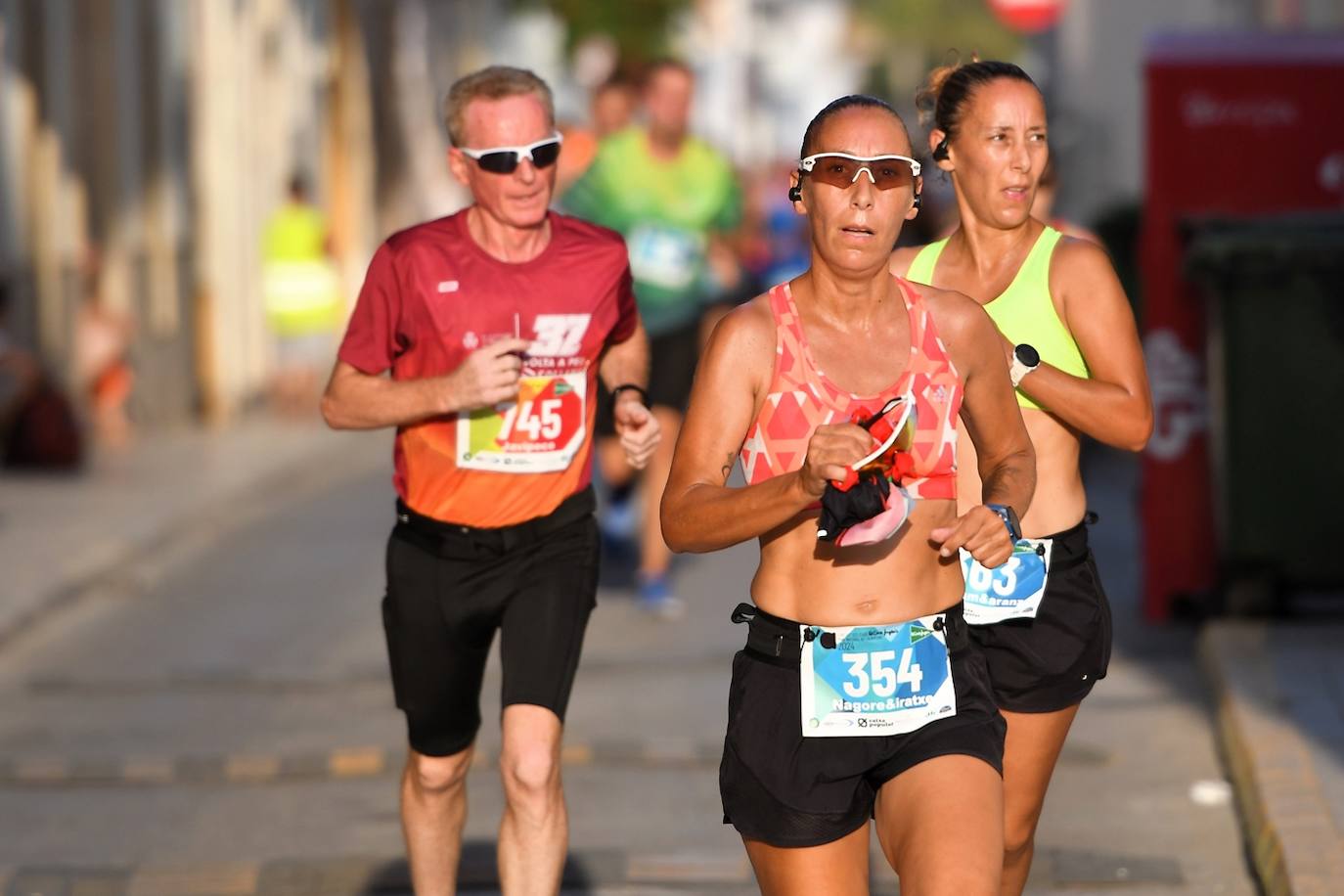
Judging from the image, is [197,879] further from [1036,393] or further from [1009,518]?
[1009,518]

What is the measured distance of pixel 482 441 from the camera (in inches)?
240

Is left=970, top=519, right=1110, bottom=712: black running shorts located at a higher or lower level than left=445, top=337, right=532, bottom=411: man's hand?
lower

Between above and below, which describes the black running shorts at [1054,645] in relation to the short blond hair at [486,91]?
below

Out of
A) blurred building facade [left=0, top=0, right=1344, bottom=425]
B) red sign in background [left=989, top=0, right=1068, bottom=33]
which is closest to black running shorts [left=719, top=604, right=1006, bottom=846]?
blurred building facade [left=0, top=0, right=1344, bottom=425]

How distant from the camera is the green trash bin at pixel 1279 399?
33.8 feet

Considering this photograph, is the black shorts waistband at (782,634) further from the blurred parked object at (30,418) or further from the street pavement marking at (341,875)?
the blurred parked object at (30,418)

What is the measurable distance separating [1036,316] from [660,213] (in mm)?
6442

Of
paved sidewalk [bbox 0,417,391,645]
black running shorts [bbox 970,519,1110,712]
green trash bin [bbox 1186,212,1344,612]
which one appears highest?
black running shorts [bbox 970,519,1110,712]

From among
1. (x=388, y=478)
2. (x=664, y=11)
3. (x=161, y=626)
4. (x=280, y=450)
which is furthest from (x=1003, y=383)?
(x=664, y=11)

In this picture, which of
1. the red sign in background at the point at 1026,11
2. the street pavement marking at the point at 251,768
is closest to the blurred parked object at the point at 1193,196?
the street pavement marking at the point at 251,768

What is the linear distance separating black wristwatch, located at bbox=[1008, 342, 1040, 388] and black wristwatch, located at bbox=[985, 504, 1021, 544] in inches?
24.4

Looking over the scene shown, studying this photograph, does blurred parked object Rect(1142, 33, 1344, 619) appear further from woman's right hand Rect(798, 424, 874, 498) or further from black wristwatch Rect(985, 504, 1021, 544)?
woman's right hand Rect(798, 424, 874, 498)

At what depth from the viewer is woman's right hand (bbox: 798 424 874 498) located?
4043 millimetres

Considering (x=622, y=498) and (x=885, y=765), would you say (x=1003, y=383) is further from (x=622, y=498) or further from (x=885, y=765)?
(x=622, y=498)
